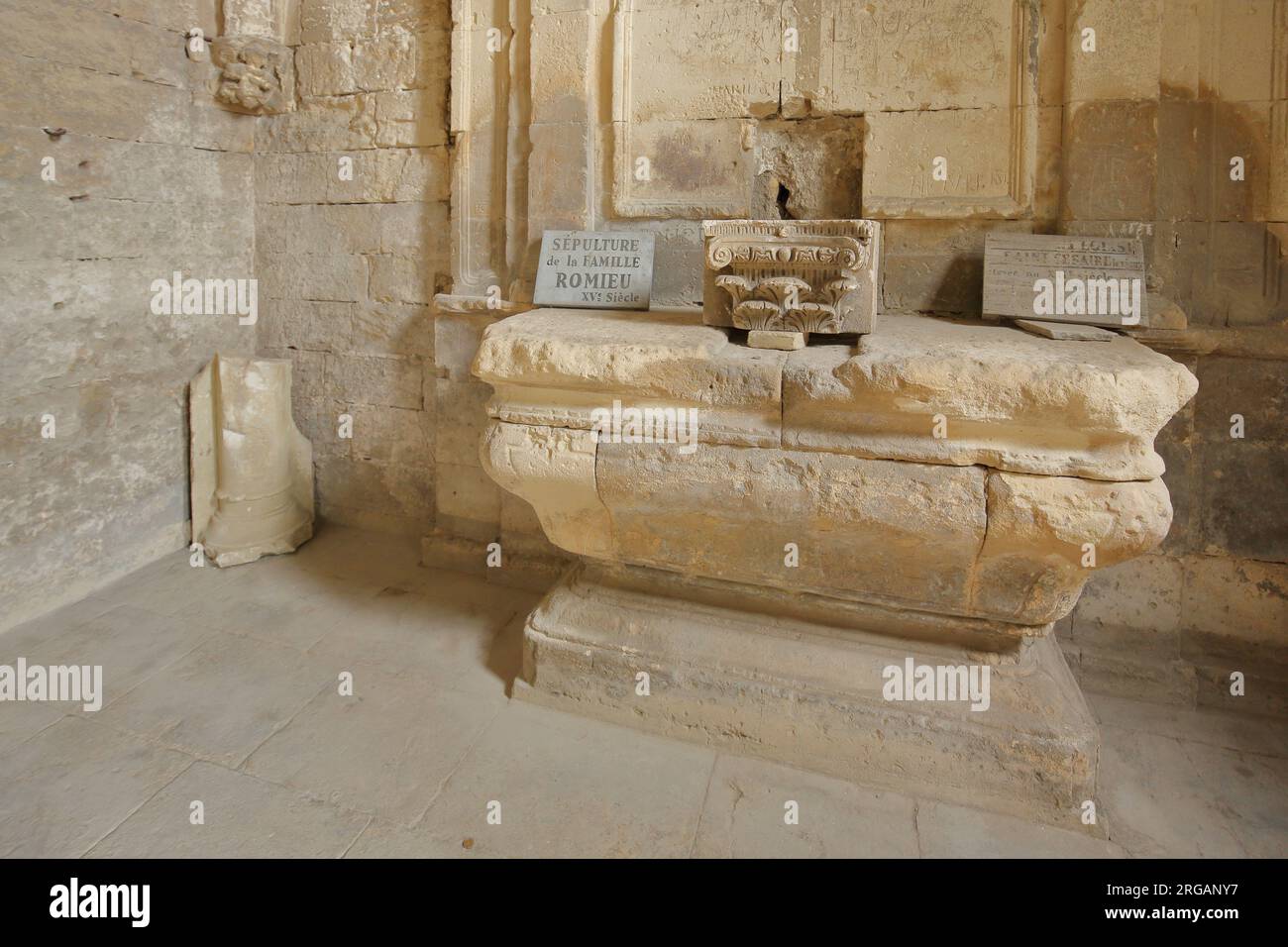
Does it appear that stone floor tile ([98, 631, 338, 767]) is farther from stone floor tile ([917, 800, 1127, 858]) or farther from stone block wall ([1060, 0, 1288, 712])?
stone block wall ([1060, 0, 1288, 712])

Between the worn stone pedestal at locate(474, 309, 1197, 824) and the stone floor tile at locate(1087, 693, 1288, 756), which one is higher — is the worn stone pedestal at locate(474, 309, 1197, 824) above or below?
above

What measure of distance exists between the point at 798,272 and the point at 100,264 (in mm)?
3174

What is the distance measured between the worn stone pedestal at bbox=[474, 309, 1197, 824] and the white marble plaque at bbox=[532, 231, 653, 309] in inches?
16.9

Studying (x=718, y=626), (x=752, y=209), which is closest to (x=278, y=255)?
(x=752, y=209)

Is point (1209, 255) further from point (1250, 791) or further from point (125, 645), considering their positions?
point (125, 645)

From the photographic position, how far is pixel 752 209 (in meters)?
3.04

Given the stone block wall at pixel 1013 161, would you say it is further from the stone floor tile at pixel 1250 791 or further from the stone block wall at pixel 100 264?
the stone block wall at pixel 100 264

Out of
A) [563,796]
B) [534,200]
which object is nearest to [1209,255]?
[534,200]

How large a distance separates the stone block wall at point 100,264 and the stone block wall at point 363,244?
34 cm

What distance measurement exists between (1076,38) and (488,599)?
10.7 ft

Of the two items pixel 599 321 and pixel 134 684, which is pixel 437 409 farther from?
pixel 134 684

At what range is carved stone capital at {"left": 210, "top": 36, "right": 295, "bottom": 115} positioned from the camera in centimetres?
362

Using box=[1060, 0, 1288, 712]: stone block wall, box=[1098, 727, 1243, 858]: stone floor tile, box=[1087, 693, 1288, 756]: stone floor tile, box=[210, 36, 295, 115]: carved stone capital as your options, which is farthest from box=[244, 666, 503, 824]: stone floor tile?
box=[210, 36, 295, 115]: carved stone capital

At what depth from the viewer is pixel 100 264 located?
3.30m
